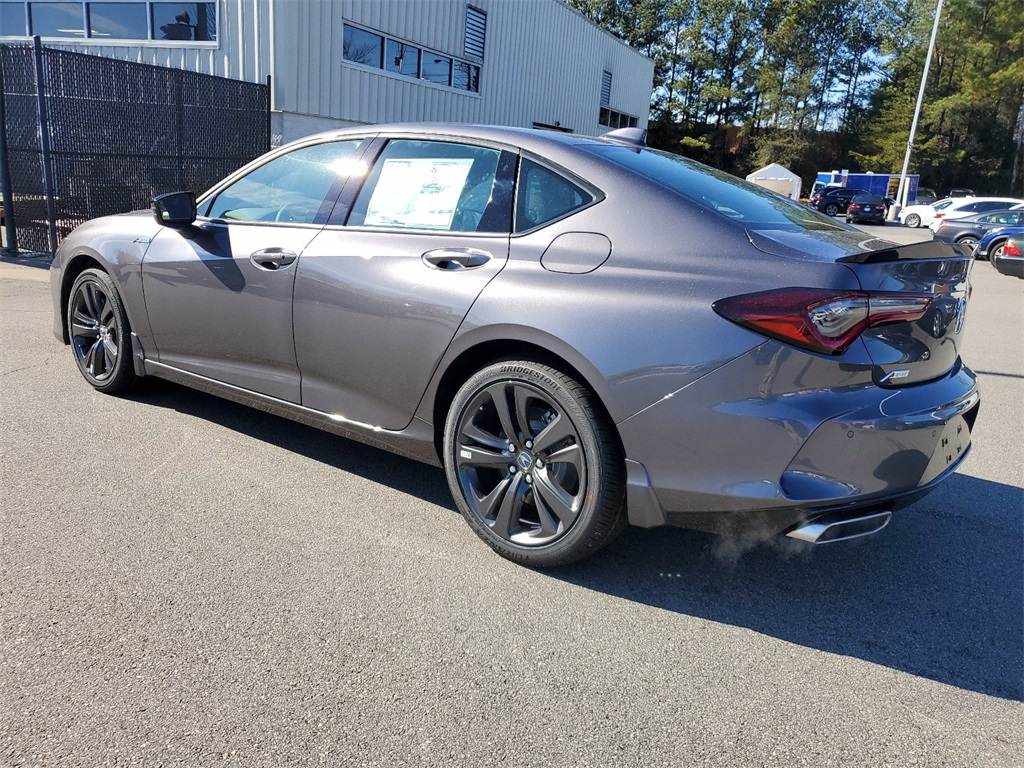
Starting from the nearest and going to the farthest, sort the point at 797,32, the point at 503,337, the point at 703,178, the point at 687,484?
the point at 687,484 → the point at 503,337 → the point at 703,178 → the point at 797,32

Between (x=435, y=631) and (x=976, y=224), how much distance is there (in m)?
24.7

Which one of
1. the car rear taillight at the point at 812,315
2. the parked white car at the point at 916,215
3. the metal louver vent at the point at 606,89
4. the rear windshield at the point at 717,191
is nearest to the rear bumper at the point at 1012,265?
the rear windshield at the point at 717,191

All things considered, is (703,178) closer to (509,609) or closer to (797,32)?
(509,609)

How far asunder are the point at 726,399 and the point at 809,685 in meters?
0.89

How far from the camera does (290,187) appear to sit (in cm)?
387

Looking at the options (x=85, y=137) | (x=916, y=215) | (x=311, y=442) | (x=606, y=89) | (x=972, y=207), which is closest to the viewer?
(x=311, y=442)

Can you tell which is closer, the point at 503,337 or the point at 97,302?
the point at 503,337

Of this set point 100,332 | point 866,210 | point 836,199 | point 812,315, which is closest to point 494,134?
point 812,315

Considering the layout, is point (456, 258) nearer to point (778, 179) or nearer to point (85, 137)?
point (85, 137)

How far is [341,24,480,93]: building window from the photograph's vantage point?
1537 cm

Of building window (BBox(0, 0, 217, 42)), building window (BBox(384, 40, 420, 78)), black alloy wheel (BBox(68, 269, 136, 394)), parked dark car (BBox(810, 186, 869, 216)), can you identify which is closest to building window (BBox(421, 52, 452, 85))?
building window (BBox(384, 40, 420, 78))

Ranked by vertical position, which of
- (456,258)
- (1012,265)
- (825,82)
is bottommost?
(1012,265)

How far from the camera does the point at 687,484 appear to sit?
261cm

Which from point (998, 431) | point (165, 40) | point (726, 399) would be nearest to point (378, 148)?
point (726, 399)
